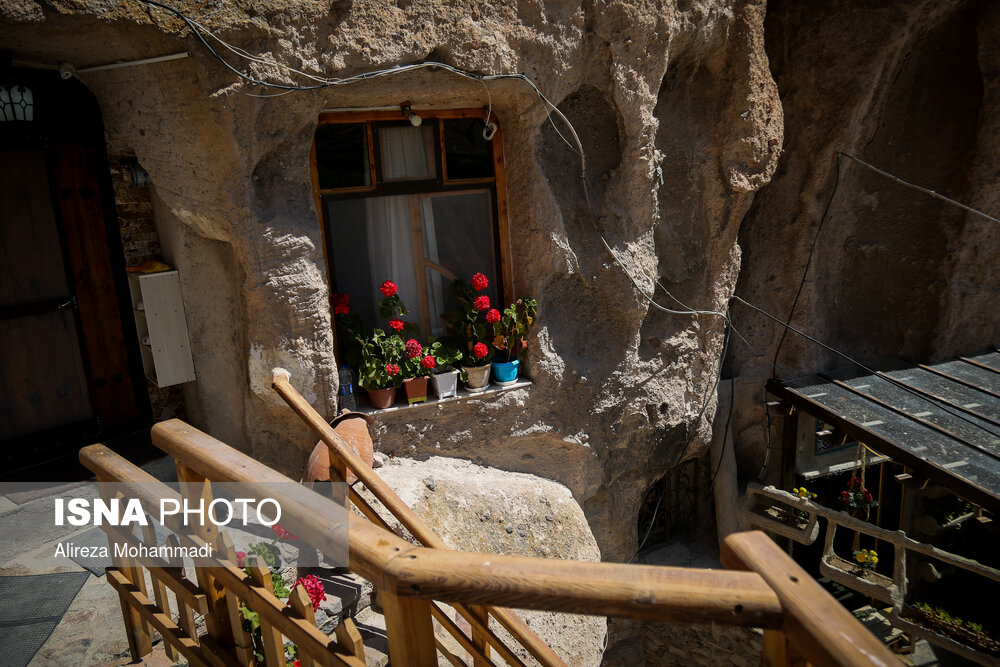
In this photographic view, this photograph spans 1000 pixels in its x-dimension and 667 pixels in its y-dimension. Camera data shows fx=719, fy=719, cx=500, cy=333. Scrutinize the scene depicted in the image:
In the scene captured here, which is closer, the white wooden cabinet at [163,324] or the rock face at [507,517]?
the white wooden cabinet at [163,324]

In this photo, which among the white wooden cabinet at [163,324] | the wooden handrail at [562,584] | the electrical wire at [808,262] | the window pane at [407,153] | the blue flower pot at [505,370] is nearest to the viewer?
the wooden handrail at [562,584]

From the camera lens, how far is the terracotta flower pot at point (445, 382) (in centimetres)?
570

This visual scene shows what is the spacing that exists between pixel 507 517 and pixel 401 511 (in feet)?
7.84

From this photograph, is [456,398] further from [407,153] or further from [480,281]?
[407,153]

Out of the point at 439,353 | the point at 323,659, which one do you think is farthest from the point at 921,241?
the point at 323,659

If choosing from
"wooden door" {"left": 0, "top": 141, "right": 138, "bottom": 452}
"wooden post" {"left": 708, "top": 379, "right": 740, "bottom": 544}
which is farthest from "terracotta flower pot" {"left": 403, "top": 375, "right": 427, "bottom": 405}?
"wooden post" {"left": 708, "top": 379, "right": 740, "bottom": 544}


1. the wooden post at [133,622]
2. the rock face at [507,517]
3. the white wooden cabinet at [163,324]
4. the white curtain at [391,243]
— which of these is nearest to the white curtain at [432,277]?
the white curtain at [391,243]

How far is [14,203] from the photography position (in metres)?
4.77

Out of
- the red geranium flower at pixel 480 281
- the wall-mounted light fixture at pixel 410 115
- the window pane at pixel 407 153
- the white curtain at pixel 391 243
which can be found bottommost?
the red geranium flower at pixel 480 281

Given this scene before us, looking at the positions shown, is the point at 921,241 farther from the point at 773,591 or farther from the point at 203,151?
Result: the point at 773,591

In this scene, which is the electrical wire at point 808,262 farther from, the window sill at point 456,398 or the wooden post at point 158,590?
the wooden post at point 158,590

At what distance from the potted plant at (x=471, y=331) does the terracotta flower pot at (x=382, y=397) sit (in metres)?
0.64

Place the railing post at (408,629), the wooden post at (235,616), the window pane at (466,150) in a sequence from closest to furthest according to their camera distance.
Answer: the railing post at (408,629), the wooden post at (235,616), the window pane at (466,150)

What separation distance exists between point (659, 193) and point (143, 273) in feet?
14.7
